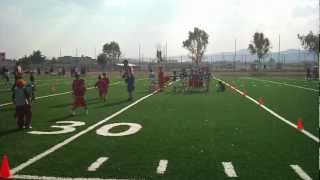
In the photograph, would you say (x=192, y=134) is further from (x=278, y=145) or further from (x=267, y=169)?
(x=267, y=169)

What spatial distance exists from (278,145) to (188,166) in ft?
9.21

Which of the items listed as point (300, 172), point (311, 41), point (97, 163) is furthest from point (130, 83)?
point (311, 41)

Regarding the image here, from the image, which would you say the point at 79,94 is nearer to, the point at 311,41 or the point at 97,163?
the point at 97,163

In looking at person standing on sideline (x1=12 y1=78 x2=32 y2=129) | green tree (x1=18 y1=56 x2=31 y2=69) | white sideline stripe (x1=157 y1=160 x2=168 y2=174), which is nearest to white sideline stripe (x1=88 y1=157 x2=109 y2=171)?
white sideline stripe (x1=157 y1=160 x2=168 y2=174)

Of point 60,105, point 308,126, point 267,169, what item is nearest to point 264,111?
point 308,126

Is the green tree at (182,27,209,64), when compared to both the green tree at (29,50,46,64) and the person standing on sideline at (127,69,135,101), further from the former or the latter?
the person standing on sideline at (127,69,135,101)

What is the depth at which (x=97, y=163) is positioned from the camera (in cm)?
832

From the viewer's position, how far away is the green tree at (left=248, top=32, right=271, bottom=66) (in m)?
97.1

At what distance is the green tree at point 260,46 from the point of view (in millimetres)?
97062

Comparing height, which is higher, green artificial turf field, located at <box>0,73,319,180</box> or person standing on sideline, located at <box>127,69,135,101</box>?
person standing on sideline, located at <box>127,69,135,101</box>

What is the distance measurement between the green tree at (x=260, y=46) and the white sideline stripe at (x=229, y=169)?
91.3 m

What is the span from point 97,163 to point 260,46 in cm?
9177

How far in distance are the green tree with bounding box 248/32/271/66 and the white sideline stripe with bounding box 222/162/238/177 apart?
91.3m

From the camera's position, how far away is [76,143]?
10.4 m
